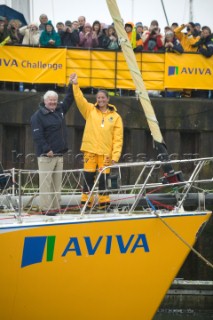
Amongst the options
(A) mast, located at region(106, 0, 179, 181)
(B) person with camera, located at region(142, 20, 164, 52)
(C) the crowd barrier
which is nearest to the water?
(A) mast, located at region(106, 0, 179, 181)

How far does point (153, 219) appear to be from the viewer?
39.8 ft

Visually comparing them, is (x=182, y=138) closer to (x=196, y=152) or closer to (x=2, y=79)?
(x=196, y=152)

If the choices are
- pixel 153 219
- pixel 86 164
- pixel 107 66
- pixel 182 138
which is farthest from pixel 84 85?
pixel 153 219

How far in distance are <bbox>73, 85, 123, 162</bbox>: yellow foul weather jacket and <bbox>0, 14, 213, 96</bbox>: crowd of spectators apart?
5.00m

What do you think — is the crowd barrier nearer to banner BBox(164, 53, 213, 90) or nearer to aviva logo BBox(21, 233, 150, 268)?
banner BBox(164, 53, 213, 90)

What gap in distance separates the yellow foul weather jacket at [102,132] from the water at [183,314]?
3.40 meters

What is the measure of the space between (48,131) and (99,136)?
2.23ft

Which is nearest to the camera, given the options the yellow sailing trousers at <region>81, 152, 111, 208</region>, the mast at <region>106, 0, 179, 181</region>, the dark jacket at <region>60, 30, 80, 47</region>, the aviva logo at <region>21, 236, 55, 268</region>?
the aviva logo at <region>21, 236, 55, 268</region>

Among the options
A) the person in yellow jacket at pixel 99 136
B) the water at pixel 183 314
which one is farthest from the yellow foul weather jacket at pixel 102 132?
the water at pixel 183 314

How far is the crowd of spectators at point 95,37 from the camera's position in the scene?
59.2ft

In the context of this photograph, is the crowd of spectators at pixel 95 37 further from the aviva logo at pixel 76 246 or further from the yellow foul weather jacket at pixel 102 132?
the aviva logo at pixel 76 246

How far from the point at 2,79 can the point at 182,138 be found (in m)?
3.28

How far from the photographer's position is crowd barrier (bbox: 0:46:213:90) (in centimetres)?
1797

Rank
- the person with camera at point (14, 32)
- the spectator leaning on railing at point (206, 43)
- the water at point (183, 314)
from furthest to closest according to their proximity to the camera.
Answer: the spectator leaning on railing at point (206, 43) < the person with camera at point (14, 32) < the water at point (183, 314)
